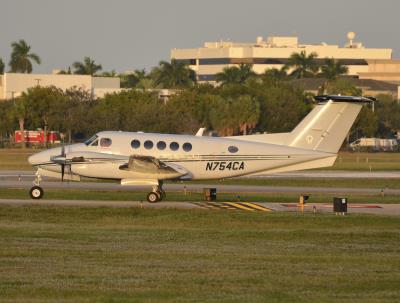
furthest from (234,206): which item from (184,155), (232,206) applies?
(184,155)

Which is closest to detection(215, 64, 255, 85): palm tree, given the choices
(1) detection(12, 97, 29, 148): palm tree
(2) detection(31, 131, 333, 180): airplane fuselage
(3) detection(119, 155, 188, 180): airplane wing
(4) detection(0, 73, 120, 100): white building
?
(4) detection(0, 73, 120, 100): white building

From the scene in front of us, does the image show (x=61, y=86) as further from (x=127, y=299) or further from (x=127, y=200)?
(x=127, y=299)

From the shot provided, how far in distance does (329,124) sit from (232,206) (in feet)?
18.9

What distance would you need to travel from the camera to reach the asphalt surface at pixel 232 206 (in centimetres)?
4032

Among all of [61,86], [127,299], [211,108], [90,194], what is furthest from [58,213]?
[61,86]

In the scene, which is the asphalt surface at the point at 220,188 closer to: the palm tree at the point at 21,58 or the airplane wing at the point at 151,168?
the airplane wing at the point at 151,168

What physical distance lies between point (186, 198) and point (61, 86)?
117m

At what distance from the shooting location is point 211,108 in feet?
431

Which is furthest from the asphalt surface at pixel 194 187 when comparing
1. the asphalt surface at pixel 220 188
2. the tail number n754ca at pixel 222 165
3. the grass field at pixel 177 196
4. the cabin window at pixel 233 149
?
the cabin window at pixel 233 149

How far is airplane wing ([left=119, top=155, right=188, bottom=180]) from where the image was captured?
141 ft

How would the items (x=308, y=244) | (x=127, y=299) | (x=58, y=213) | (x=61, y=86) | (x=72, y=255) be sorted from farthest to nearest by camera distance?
(x=61, y=86)
(x=58, y=213)
(x=308, y=244)
(x=72, y=255)
(x=127, y=299)

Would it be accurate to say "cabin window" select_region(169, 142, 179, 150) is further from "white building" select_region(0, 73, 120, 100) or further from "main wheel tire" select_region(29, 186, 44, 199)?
"white building" select_region(0, 73, 120, 100)

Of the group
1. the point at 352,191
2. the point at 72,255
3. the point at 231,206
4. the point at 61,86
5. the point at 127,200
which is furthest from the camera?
the point at 61,86

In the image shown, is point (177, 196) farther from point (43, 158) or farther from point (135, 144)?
point (43, 158)
